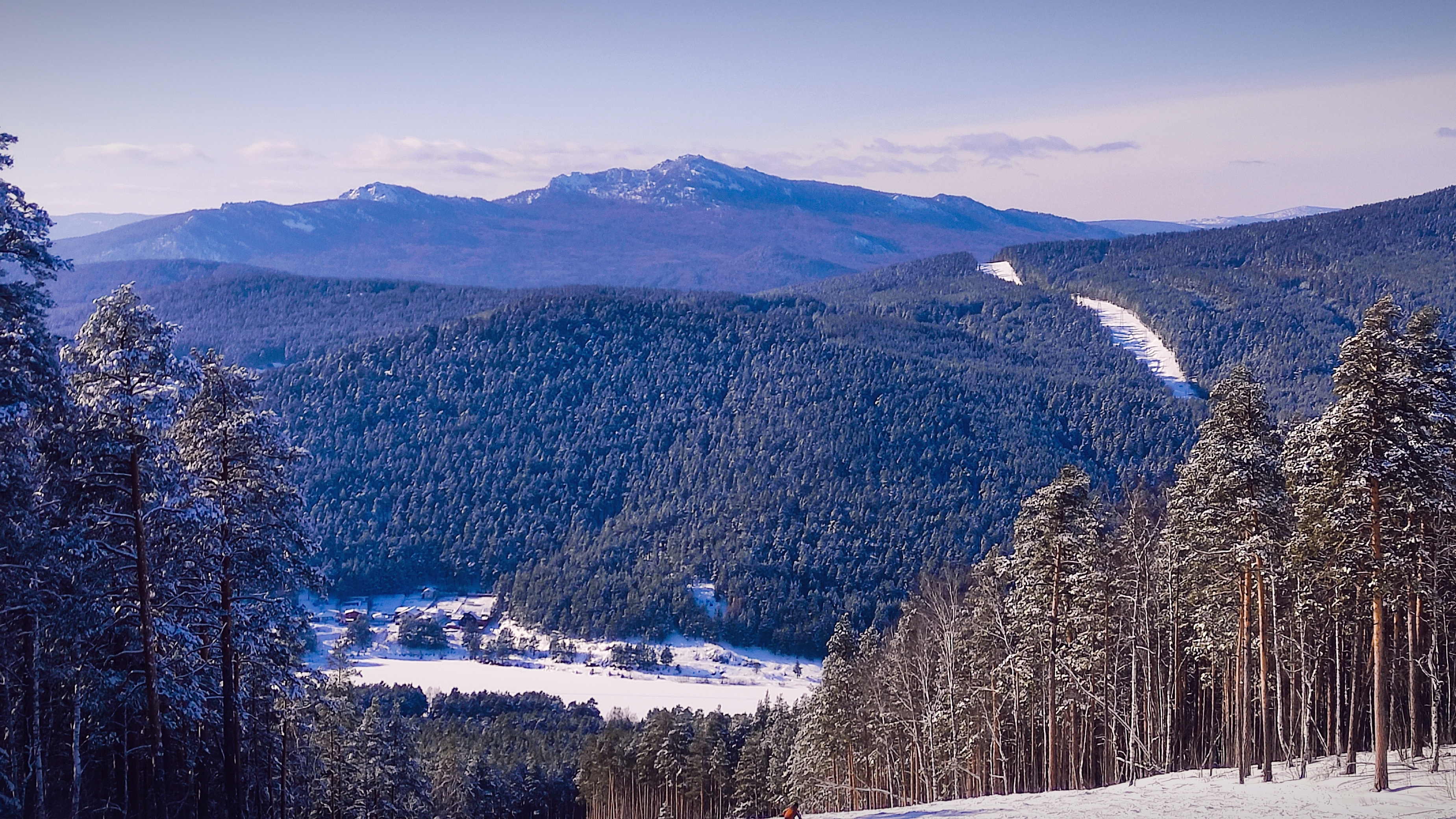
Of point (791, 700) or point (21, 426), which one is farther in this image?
point (791, 700)

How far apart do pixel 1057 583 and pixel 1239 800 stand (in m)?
8.33

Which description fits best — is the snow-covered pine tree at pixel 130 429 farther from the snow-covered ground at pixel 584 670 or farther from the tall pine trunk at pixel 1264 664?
the snow-covered ground at pixel 584 670

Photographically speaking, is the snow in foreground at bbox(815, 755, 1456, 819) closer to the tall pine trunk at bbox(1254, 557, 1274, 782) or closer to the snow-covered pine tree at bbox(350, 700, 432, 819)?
the tall pine trunk at bbox(1254, 557, 1274, 782)

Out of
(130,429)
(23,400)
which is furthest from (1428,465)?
(23,400)

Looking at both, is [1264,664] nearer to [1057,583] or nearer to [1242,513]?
[1242,513]

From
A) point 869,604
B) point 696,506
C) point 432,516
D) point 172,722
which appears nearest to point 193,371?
point 172,722

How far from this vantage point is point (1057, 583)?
31.2 m

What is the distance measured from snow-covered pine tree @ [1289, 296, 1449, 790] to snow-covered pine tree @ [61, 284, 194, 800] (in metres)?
23.8

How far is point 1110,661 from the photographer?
37.5 meters

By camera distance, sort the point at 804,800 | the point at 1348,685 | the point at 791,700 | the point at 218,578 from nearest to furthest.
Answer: the point at 218,578 < the point at 1348,685 < the point at 804,800 < the point at 791,700

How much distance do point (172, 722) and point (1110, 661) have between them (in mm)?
30314

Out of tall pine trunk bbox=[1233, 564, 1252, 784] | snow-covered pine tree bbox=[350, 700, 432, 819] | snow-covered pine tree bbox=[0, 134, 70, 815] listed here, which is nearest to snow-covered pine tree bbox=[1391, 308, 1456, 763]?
tall pine trunk bbox=[1233, 564, 1252, 784]

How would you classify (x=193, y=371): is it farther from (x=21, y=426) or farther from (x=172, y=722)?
(x=172, y=722)

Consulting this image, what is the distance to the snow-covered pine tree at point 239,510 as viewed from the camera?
67.1 feet
